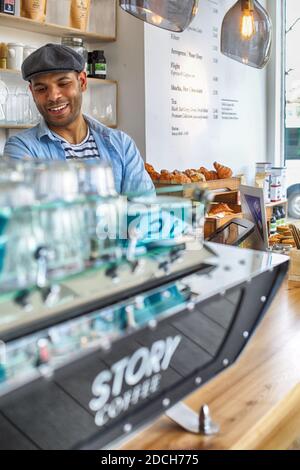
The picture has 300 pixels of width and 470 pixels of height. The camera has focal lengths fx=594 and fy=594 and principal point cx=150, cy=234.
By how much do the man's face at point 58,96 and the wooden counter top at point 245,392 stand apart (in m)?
1.24

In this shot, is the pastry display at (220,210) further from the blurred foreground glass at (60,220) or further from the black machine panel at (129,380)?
the blurred foreground glass at (60,220)

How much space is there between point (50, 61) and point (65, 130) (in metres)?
0.31

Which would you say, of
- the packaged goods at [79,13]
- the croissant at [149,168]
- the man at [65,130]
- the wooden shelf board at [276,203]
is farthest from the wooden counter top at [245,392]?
the wooden shelf board at [276,203]

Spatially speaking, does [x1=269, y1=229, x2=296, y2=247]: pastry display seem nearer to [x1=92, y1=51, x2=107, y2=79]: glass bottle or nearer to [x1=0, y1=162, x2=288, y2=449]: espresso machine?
[x1=0, y1=162, x2=288, y2=449]: espresso machine

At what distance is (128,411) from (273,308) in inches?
48.4

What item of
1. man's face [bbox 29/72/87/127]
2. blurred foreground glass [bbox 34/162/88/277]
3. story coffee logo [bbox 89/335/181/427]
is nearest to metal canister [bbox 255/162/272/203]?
man's face [bbox 29/72/87/127]

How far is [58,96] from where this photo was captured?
7.97 ft

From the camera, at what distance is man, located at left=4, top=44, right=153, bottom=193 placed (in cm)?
238

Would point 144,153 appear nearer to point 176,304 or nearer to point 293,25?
point 293,25

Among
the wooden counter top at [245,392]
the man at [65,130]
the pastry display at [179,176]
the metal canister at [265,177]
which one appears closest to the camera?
the wooden counter top at [245,392]

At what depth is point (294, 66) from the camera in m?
6.08

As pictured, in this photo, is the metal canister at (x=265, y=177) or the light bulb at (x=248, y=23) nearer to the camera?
the light bulb at (x=248, y=23)

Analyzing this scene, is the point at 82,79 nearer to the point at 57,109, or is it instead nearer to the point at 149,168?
the point at 57,109

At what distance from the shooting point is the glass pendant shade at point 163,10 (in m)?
2.24
